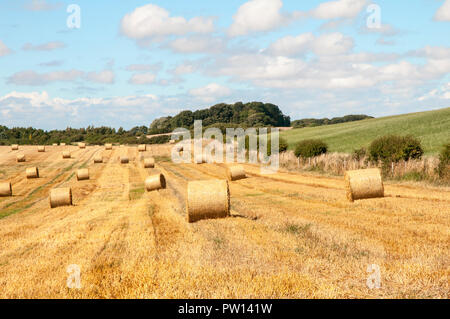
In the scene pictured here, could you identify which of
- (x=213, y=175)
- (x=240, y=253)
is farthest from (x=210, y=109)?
(x=240, y=253)

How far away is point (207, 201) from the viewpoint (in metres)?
14.7

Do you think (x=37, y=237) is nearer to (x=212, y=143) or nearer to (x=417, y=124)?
(x=417, y=124)

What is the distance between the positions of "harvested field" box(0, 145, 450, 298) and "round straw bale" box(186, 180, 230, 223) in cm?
37

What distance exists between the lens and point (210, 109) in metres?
162

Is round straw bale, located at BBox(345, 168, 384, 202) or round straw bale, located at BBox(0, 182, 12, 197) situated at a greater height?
round straw bale, located at BBox(345, 168, 384, 202)

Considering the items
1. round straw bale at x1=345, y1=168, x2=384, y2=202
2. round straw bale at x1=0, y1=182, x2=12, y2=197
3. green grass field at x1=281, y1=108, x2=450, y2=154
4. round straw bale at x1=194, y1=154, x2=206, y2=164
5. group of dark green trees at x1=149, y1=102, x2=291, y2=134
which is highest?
group of dark green trees at x1=149, y1=102, x2=291, y2=134

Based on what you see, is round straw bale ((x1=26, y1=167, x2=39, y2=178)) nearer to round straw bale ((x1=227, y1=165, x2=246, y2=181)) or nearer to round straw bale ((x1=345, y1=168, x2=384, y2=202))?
round straw bale ((x1=227, y1=165, x2=246, y2=181))

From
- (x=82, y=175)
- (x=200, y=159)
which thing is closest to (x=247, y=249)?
(x=82, y=175)

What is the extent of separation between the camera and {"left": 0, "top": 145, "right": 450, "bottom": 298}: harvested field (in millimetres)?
7168

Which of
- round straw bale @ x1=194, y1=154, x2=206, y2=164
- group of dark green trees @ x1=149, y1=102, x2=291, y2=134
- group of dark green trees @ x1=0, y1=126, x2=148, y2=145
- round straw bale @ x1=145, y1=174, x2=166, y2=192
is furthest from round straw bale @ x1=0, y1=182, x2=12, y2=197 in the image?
group of dark green trees @ x1=149, y1=102, x2=291, y2=134

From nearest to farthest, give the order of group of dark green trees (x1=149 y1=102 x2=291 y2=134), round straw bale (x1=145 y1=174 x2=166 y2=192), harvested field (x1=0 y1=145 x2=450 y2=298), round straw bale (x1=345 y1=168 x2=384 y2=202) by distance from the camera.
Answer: harvested field (x1=0 y1=145 x2=450 y2=298), round straw bale (x1=345 y1=168 x2=384 y2=202), round straw bale (x1=145 y1=174 x2=166 y2=192), group of dark green trees (x1=149 y1=102 x2=291 y2=134)

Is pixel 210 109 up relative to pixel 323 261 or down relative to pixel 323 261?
up
